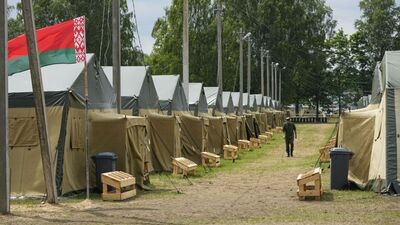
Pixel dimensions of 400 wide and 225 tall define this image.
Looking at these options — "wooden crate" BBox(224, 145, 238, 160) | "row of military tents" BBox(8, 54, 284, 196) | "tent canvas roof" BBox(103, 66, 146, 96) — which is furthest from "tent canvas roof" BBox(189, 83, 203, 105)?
"row of military tents" BBox(8, 54, 284, 196)

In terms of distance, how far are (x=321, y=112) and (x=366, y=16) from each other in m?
17.8

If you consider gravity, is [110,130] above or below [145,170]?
above

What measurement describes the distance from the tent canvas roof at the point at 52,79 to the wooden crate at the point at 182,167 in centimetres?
476

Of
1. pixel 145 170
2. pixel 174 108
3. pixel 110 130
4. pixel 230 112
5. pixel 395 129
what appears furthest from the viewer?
pixel 230 112

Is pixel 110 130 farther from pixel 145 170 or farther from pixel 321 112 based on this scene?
pixel 321 112

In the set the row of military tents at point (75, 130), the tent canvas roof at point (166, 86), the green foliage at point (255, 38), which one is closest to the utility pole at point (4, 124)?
the row of military tents at point (75, 130)

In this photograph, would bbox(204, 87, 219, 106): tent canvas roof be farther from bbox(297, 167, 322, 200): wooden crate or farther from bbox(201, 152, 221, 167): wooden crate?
bbox(297, 167, 322, 200): wooden crate

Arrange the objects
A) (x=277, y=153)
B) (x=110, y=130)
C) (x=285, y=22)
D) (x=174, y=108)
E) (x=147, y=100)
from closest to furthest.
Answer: (x=110, y=130) → (x=147, y=100) → (x=174, y=108) → (x=277, y=153) → (x=285, y=22)

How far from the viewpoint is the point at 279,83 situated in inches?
3098

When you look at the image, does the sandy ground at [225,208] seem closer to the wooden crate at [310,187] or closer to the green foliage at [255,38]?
the wooden crate at [310,187]

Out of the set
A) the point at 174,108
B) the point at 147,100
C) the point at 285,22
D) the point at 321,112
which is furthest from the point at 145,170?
the point at 321,112

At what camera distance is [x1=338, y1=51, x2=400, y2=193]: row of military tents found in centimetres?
1527

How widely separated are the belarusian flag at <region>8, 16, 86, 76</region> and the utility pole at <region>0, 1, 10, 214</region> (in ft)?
8.67

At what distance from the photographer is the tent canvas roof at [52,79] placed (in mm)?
16250
